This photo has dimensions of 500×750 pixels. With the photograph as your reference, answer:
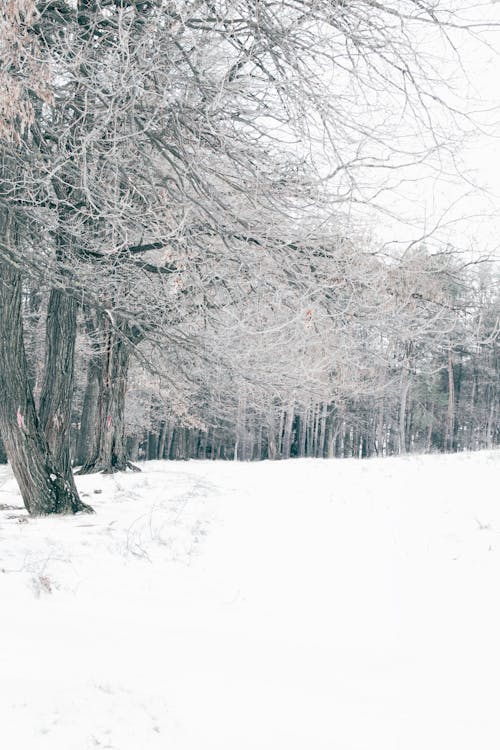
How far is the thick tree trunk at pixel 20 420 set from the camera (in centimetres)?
755

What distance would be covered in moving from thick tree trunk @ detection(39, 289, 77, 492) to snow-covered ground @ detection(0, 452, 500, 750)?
4.42 feet

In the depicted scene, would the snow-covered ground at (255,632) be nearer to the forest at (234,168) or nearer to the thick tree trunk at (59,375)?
the thick tree trunk at (59,375)

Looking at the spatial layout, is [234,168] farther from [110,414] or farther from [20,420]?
[110,414]

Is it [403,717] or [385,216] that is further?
[385,216]

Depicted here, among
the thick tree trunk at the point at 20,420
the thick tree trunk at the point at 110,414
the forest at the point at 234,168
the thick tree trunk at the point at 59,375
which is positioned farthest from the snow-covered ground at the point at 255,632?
the thick tree trunk at the point at 110,414

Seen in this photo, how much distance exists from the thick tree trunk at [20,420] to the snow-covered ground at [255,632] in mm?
480

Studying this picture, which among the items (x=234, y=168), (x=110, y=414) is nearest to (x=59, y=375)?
(x=234, y=168)

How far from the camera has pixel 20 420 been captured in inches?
300

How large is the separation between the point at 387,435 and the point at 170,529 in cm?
4212

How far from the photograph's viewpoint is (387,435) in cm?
4762

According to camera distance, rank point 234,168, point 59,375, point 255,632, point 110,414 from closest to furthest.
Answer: point 255,632 < point 234,168 < point 59,375 < point 110,414

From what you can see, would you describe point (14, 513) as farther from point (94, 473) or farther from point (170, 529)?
point (94, 473)

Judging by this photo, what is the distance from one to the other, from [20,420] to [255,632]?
474cm

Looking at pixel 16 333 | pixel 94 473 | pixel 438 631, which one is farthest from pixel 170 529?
pixel 94 473
